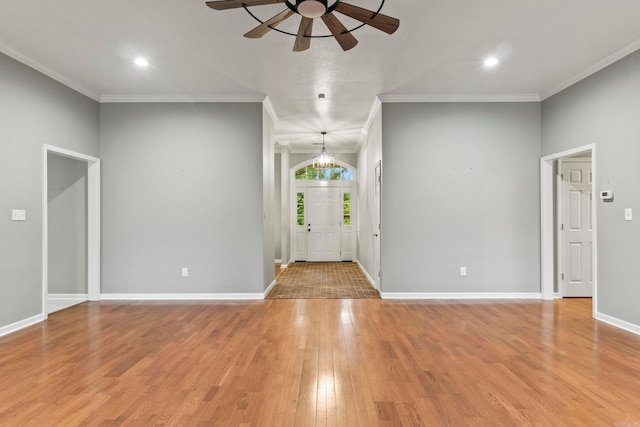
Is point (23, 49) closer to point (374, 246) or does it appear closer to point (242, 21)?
point (242, 21)

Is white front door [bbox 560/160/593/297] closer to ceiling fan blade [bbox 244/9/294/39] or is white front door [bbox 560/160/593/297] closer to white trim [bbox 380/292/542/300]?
white trim [bbox 380/292/542/300]

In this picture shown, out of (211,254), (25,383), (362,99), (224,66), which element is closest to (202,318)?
(211,254)

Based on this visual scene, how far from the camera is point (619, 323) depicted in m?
4.16

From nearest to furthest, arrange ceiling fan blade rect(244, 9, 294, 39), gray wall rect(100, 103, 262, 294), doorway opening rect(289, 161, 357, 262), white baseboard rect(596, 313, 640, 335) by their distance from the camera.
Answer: ceiling fan blade rect(244, 9, 294, 39) → white baseboard rect(596, 313, 640, 335) → gray wall rect(100, 103, 262, 294) → doorway opening rect(289, 161, 357, 262)

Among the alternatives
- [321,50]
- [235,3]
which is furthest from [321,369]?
[321,50]

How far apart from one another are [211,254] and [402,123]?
3460 millimetres

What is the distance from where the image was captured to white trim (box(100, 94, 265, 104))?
18.4 feet

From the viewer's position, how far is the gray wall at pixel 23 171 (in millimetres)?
4004

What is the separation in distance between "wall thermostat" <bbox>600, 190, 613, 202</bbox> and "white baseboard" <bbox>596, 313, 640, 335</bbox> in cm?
133

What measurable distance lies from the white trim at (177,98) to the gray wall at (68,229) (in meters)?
1.05

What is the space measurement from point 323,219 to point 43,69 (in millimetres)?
6986

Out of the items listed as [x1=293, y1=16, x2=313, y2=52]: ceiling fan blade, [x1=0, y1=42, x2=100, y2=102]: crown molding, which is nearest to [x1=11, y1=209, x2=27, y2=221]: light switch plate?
[x1=0, y1=42, x2=100, y2=102]: crown molding

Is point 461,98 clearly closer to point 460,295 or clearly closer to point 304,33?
point 460,295

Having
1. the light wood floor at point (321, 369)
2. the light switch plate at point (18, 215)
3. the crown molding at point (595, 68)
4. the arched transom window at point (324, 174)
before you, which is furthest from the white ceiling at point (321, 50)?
the arched transom window at point (324, 174)
